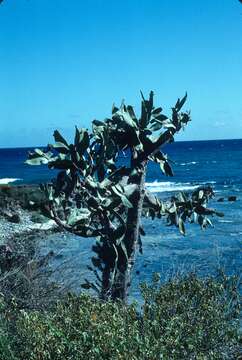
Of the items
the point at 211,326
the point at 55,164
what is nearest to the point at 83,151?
the point at 55,164

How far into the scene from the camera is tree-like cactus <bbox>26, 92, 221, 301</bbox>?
6.16 meters

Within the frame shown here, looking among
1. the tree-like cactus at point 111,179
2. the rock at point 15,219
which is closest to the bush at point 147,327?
the tree-like cactus at point 111,179

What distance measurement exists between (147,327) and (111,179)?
6.77ft

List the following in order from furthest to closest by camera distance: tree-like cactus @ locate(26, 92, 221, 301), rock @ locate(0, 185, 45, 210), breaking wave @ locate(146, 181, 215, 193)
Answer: breaking wave @ locate(146, 181, 215, 193), rock @ locate(0, 185, 45, 210), tree-like cactus @ locate(26, 92, 221, 301)

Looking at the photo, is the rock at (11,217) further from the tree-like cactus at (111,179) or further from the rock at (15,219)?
the tree-like cactus at (111,179)

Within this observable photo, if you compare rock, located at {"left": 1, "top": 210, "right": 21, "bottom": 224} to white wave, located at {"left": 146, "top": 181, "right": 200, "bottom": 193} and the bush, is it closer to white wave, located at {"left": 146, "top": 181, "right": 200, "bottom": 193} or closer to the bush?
white wave, located at {"left": 146, "top": 181, "right": 200, "bottom": 193}

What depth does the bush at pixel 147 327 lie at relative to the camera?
14.4 feet

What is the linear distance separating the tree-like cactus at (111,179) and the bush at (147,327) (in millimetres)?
1055

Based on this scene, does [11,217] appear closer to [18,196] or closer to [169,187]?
[18,196]

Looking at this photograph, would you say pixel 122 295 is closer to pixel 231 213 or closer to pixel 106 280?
pixel 106 280

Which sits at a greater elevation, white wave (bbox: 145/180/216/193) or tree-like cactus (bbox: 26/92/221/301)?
tree-like cactus (bbox: 26/92/221/301)

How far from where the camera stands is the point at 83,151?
6.17 m

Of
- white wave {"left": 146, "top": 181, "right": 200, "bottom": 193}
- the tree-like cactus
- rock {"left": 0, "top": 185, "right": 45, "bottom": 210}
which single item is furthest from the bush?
white wave {"left": 146, "top": 181, "right": 200, "bottom": 193}

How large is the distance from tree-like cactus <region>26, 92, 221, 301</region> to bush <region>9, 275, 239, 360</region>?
1.06 m
